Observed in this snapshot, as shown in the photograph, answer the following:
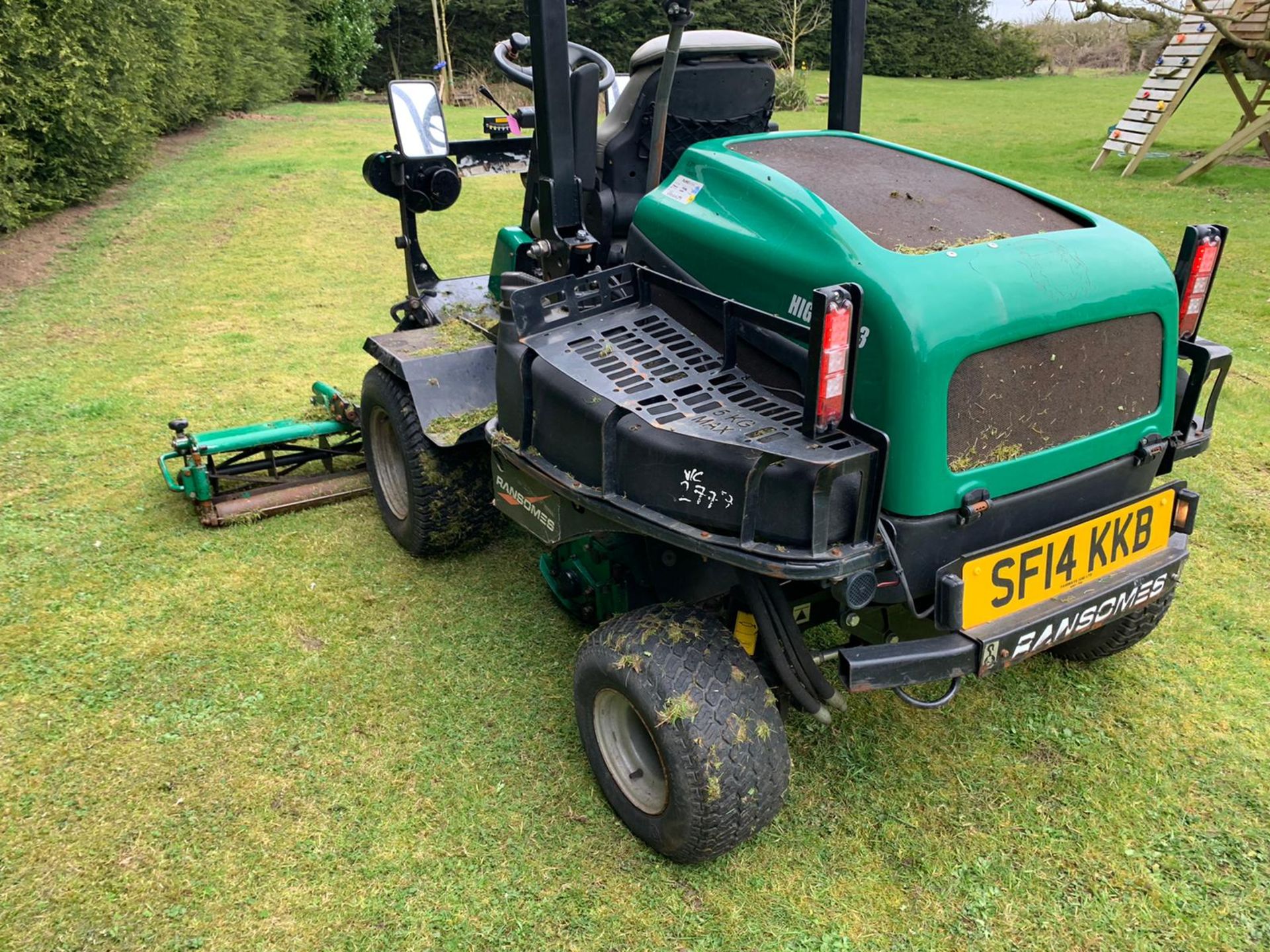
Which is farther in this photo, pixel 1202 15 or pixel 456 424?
pixel 1202 15

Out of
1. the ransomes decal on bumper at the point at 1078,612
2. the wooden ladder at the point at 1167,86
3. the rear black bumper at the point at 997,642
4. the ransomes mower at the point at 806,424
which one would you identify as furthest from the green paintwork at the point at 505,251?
the wooden ladder at the point at 1167,86

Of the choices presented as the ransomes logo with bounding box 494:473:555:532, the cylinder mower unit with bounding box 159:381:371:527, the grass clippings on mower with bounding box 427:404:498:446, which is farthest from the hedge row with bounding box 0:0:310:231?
the ransomes logo with bounding box 494:473:555:532

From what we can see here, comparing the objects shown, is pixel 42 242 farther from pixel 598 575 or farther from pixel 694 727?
pixel 694 727

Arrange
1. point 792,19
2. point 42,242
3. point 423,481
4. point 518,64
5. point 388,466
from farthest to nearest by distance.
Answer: point 792,19 → point 42,242 → point 388,466 → point 518,64 → point 423,481

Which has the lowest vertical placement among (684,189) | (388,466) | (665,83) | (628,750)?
(628,750)

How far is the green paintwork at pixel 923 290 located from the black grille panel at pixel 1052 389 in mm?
30

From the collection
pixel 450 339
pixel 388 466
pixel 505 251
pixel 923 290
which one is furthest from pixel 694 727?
pixel 505 251

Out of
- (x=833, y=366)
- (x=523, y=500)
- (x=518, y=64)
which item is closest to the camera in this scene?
(x=833, y=366)

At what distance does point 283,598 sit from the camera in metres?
3.67

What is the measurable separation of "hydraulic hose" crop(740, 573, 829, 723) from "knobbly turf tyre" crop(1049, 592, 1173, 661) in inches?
42.8

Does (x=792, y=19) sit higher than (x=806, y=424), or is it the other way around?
(x=792, y=19)

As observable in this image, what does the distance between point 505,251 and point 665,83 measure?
1.42 metres

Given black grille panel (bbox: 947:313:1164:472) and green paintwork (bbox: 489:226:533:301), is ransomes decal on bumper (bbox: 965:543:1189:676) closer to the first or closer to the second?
black grille panel (bbox: 947:313:1164:472)

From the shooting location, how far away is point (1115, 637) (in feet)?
10.2
